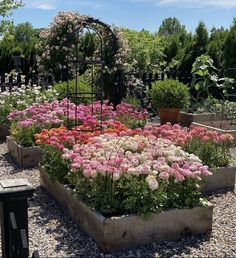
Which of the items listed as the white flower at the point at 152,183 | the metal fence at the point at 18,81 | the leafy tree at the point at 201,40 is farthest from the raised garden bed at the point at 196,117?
the leafy tree at the point at 201,40

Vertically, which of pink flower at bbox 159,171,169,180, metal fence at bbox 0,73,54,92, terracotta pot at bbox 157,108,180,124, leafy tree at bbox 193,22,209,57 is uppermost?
leafy tree at bbox 193,22,209,57

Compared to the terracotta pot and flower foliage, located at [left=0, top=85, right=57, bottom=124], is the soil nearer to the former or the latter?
the terracotta pot

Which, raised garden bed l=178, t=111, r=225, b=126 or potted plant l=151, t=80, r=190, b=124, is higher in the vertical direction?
potted plant l=151, t=80, r=190, b=124

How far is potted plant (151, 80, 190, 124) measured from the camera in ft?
26.8

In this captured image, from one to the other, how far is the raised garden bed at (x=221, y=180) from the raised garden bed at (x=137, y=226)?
1.15m

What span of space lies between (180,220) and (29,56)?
15.2 metres

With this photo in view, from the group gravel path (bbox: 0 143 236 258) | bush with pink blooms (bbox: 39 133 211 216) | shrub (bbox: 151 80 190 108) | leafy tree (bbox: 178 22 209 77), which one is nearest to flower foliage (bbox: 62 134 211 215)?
bush with pink blooms (bbox: 39 133 211 216)

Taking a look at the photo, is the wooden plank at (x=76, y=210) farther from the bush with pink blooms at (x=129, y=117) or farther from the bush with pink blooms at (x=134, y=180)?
the bush with pink blooms at (x=129, y=117)

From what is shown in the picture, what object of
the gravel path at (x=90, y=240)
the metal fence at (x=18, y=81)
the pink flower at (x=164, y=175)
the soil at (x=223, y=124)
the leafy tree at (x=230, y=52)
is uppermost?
the leafy tree at (x=230, y=52)

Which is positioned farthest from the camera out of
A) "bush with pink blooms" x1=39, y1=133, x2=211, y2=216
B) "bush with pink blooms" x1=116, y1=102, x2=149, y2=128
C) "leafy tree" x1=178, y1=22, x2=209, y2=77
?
"leafy tree" x1=178, y1=22, x2=209, y2=77

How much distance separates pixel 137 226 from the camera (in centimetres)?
323

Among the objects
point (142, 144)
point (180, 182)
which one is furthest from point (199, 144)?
point (180, 182)

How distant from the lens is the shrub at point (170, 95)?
8172 mm

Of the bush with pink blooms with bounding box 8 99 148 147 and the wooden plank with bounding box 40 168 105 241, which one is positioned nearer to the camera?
the wooden plank with bounding box 40 168 105 241
